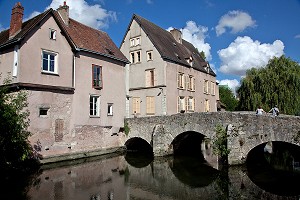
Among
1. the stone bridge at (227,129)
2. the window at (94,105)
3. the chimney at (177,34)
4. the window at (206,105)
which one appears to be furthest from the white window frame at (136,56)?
the window at (206,105)

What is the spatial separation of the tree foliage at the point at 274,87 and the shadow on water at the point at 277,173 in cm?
602

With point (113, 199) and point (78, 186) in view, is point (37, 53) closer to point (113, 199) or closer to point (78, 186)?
point (78, 186)

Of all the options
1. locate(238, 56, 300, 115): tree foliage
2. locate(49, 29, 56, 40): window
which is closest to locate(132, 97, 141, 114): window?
locate(49, 29, 56, 40): window

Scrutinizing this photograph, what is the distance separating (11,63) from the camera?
16609 mm

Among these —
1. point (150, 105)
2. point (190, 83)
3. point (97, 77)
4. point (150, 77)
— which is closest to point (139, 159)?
point (150, 105)

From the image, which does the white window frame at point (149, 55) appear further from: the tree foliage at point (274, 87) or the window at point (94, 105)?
the tree foliage at point (274, 87)

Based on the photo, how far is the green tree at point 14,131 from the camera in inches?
536

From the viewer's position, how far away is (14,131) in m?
13.9

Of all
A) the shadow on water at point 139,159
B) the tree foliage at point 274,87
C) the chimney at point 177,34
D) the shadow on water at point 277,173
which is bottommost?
the shadow on water at point 139,159

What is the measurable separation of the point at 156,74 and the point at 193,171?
1178 cm

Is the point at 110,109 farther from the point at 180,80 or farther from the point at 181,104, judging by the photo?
the point at 180,80

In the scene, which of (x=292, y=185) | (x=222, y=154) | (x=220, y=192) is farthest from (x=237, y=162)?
(x=220, y=192)

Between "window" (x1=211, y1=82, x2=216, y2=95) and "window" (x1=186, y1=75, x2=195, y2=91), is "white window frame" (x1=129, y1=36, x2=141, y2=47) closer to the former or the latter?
"window" (x1=186, y1=75, x2=195, y2=91)

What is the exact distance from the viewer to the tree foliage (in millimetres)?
25969
